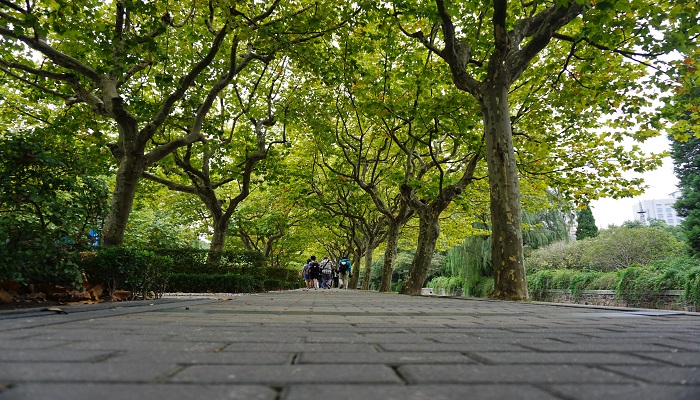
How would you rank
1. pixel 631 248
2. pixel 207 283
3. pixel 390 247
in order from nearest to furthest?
pixel 207 283, pixel 390 247, pixel 631 248

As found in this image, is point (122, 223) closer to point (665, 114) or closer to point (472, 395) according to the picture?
point (472, 395)

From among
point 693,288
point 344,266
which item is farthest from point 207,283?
point 344,266

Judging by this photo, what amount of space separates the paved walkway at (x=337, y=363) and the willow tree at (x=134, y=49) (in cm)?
724

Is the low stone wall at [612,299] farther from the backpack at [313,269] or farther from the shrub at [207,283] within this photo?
the shrub at [207,283]

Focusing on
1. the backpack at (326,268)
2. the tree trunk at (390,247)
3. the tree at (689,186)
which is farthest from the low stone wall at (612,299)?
the tree at (689,186)

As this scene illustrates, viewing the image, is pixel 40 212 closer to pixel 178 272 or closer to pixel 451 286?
pixel 178 272

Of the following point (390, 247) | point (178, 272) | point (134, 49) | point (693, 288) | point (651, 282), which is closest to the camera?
point (134, 49)

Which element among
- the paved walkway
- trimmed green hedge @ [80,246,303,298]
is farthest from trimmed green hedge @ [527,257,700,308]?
trimmed green hedge @ [80,246,303,298]

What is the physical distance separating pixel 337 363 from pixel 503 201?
7.40 metres

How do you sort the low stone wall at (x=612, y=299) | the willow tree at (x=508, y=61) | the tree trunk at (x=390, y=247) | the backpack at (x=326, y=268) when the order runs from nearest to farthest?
1. the willow tree at (x=508, y=61)
2. the low stone wall at (x=612, y=299)
3. the tree trunk at (x=390, y=247)
4. the backpack at (x=326, y=268)

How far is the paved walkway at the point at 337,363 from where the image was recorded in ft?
3.86

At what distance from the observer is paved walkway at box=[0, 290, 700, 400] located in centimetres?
118

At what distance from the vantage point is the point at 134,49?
29.3 ft

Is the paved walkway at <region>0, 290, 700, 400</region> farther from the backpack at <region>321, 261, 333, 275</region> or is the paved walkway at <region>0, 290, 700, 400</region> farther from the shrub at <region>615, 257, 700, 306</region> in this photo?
the backpack at <region>321, 261, 333, 275</region>
